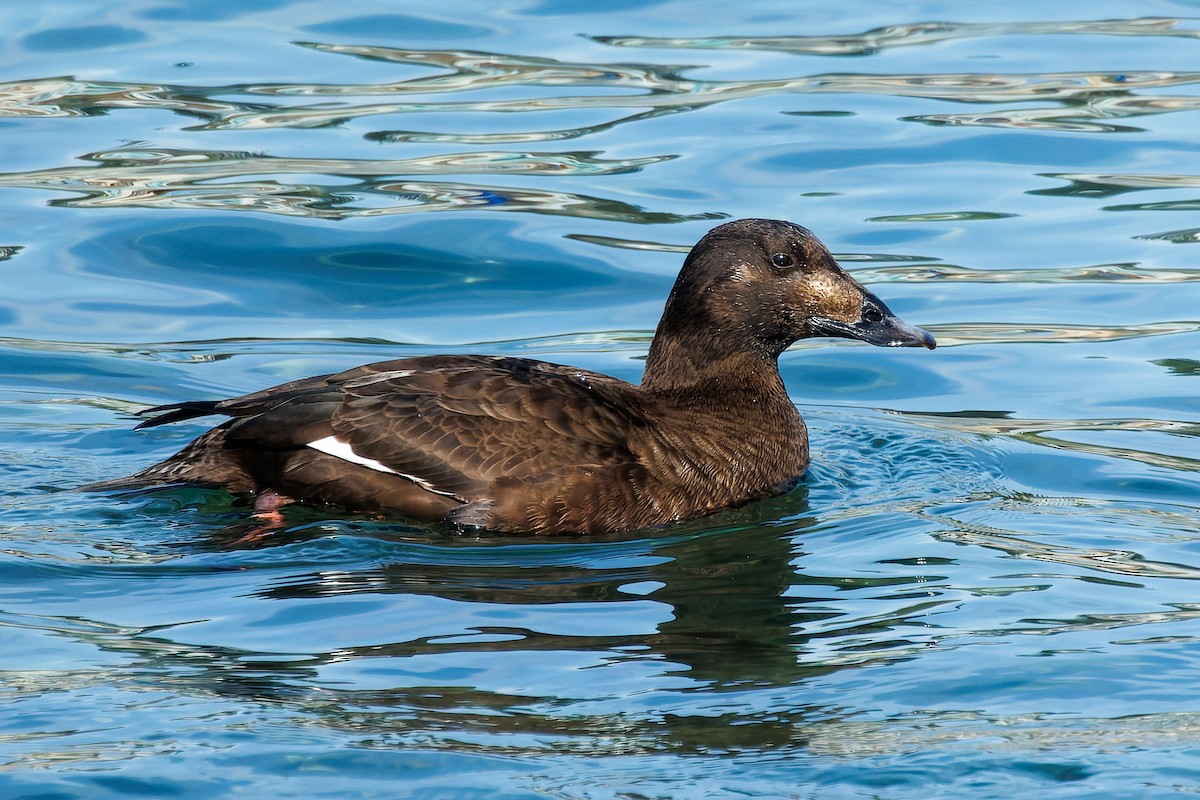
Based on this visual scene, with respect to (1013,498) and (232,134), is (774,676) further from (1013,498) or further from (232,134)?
(232,134)

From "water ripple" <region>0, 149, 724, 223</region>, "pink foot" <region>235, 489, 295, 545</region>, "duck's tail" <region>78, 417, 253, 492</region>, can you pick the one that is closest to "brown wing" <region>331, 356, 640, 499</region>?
"pink foot" <region>235, 489, 295, 545</region>

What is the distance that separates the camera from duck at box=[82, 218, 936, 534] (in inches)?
274

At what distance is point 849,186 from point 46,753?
8.19m

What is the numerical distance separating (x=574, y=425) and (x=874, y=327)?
4.71 ft

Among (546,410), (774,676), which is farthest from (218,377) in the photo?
(774,676)

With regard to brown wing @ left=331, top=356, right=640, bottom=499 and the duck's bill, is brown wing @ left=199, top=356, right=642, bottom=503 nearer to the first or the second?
brown wing @ left=331, top=356, right=640, bottom=499

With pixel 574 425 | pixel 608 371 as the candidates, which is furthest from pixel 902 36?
pixel 574 425

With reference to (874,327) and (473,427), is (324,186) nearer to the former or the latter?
(874,327)

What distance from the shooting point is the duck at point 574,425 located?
696 cm

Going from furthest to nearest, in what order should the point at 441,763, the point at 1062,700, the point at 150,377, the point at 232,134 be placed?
the point at 232,134, the point at 150,377, the point at 1062,700, the point at 441,763

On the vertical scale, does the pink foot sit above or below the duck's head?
below

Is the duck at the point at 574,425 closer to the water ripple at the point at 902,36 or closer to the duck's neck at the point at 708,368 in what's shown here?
the duck's neck at the point at 708,368

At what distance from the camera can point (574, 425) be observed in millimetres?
7059

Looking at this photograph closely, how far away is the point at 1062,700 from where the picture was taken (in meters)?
5.32
